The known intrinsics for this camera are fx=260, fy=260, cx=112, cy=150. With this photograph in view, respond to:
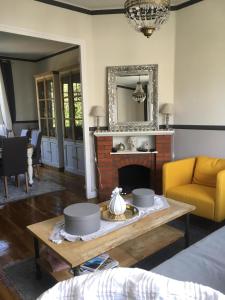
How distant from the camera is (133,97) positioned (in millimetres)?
3816

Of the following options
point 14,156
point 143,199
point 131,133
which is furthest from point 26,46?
point 143,199

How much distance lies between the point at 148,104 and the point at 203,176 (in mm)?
1313

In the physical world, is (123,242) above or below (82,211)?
below

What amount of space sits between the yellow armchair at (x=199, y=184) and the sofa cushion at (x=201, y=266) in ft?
3.33

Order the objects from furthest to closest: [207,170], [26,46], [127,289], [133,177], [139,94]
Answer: [26,46], [133,177], [139,94], [207,170], [127,289]

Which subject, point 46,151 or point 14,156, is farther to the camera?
point 46,151

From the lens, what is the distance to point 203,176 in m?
3.21

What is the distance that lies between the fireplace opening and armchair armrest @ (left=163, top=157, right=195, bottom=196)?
85 cm

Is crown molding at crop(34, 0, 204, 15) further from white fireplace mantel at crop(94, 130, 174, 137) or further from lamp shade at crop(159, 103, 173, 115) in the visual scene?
white fireplace mantel at crop(94, 130, 174, 137)

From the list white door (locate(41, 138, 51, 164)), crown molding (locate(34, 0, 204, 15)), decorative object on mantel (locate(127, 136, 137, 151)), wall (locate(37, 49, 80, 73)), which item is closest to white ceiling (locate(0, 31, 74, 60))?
wall (locate(37, 49, 80, 73))

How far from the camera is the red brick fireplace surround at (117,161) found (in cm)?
377

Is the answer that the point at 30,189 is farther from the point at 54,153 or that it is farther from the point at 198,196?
the point at 198,196

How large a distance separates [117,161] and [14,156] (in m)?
1.64

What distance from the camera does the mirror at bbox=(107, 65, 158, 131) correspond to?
3766 mm
